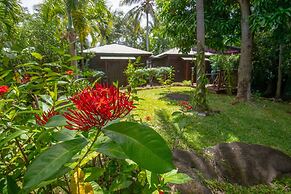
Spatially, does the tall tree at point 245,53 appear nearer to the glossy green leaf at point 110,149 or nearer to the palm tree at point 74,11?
the palm tree at point 74,11

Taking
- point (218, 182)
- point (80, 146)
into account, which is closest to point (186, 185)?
point (218, 182)

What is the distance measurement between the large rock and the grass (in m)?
0.25

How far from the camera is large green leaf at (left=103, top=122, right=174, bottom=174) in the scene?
73cm

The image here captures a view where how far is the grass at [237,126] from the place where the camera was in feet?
18.2

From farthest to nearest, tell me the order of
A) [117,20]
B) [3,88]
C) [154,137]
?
[117,20], [3,88], [154,137]

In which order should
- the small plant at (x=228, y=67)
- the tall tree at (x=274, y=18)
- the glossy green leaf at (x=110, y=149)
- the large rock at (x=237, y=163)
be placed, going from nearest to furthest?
the glossy green leaf at (x=110, y=149)
the large rock at (x=237, y=163)
the tall tree at (x=274, y=18)
the small plant at (x=228, y=67)

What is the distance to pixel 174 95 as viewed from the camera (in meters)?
11.0

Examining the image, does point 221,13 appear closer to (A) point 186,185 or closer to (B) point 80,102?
(A) point 186,185

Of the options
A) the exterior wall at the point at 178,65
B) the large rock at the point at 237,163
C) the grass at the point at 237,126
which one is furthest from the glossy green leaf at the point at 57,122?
the exterior wall at the point at 178,65

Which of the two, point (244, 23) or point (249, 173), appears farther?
point (244, 23)

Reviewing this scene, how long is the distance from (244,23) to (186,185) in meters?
7.79

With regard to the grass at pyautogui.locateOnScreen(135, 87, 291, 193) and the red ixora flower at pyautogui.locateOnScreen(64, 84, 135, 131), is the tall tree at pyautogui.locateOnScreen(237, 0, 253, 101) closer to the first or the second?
the grass at pyautogui.locateOnScreen(135, 87, 291, 193)

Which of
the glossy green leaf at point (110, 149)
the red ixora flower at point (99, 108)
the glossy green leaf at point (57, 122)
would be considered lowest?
the glossy green leaf at point (110, 149)

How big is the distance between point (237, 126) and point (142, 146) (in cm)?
686
